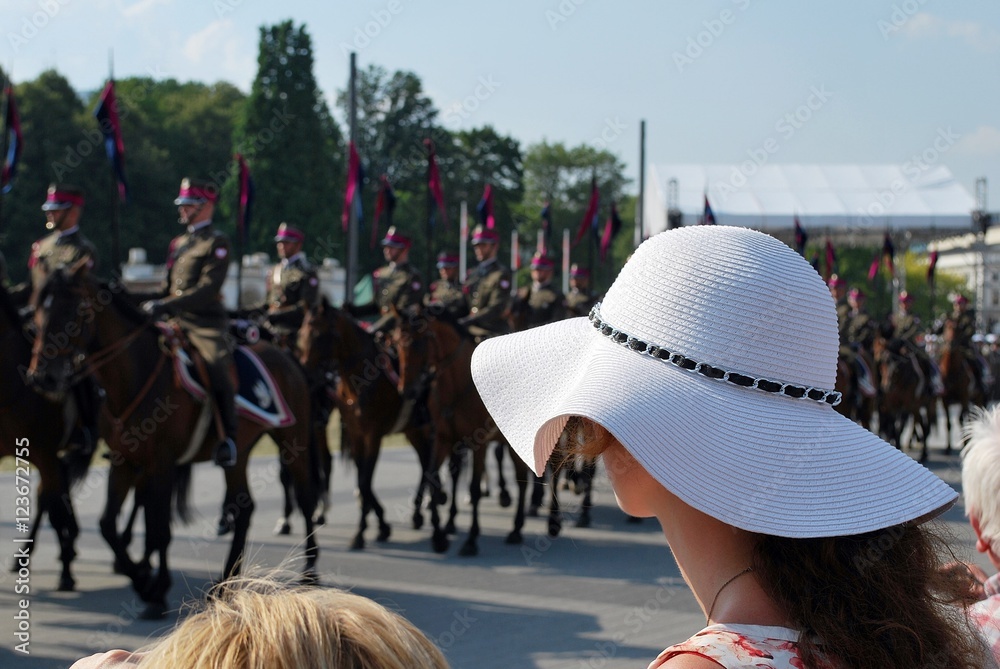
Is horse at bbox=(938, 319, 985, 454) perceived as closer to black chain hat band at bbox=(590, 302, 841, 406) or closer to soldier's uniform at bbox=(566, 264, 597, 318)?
soldier's uniform at bbox=(566, 264, 597, 318)

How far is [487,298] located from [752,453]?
1053 centimetres

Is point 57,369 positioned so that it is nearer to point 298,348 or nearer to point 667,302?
point 298,348

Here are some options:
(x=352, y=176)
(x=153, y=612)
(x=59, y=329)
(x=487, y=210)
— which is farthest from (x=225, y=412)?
(x=487, y=210)

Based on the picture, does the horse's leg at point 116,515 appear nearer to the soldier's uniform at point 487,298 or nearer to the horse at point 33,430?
the horse at point 33,430

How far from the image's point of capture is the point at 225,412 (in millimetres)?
7523

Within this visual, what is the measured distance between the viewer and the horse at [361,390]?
9461 mm

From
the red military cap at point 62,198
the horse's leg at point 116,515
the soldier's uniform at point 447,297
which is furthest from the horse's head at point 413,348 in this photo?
the red military cap at point 62,198

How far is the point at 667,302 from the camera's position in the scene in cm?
134

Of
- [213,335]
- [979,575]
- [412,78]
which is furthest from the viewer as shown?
[412,78]

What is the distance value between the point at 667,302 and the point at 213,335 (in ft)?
22.5

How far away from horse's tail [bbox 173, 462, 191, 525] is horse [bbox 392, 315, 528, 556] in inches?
92.6

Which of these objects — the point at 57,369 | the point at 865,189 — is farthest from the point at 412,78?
the point at 57,369

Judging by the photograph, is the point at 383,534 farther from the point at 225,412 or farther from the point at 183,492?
the point at 225,412

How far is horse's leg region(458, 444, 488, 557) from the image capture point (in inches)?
364
